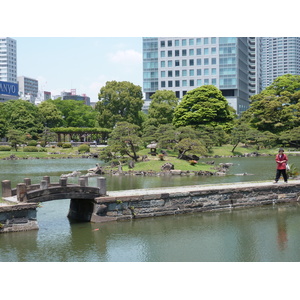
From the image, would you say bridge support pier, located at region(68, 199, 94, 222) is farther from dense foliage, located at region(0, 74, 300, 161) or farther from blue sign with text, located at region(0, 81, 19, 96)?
blue sign with text, located at region(0, 81, 19, 96)

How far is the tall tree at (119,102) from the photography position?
7794 centimetres

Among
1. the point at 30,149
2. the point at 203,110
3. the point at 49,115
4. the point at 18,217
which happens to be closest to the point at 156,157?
the point at 203,110

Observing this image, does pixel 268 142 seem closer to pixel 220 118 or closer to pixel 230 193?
pixel 220 118

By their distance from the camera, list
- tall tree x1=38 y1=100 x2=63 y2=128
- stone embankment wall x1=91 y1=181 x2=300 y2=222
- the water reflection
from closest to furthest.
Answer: the water reflection < stone embankment wall x1=91 y1=181 x2=300 y2=222 < tall tree x1=38 y1=100 x2=63 y2=128

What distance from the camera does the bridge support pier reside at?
68.0ft

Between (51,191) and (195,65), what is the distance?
94086 millimetres

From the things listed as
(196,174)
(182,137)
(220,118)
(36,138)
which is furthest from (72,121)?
(196,174)

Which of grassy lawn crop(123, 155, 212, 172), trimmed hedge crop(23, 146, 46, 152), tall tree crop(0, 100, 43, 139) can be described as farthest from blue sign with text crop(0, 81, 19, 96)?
grassy lawn crop(123, 155, 212, 172)

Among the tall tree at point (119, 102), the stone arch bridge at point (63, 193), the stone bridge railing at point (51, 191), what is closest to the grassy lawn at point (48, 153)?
the tall tree at point (119, 102)

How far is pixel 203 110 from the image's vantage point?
71.4 m

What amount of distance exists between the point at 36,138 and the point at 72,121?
23.3 metres

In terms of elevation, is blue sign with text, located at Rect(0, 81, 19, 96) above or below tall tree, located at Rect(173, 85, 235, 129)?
above

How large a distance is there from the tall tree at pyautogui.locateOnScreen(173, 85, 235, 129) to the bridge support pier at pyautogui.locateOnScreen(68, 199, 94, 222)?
168 ft

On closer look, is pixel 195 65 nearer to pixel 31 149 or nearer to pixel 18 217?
pixel 31 149
